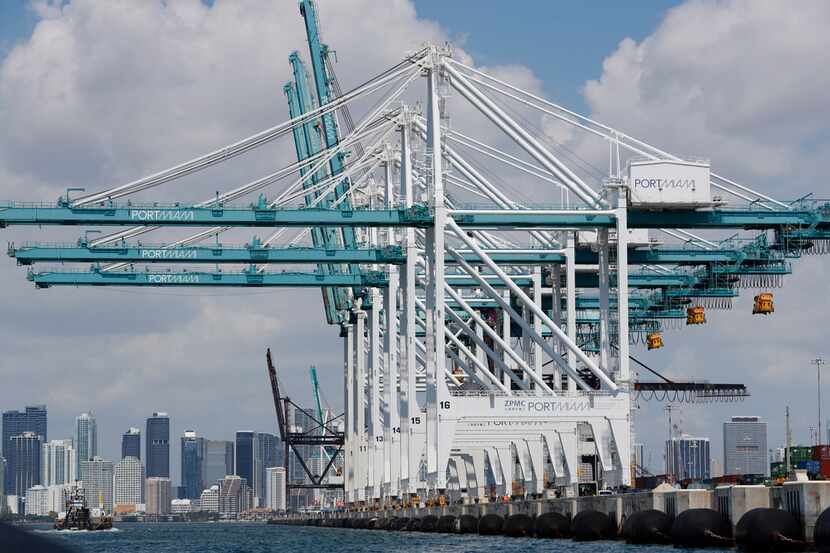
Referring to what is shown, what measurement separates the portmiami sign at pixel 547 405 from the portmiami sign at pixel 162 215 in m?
14.1

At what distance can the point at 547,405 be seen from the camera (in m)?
52.1

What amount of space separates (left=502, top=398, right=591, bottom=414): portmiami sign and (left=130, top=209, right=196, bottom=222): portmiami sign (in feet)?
46.3

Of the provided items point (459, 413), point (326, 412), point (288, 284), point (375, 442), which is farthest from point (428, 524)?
point (326, 412)

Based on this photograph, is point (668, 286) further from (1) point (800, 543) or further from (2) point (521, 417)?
(1) point (800, 543)

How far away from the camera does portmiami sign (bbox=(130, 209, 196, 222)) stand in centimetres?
5194

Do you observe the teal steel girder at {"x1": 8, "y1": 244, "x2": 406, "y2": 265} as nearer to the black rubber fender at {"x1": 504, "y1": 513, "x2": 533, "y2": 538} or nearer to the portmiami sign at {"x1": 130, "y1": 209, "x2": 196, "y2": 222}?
the portmiami sign at {"x1": 130, "y1": 209, "x2": 196, "y2": 222}

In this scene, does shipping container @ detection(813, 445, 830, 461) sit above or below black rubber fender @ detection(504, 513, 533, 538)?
above

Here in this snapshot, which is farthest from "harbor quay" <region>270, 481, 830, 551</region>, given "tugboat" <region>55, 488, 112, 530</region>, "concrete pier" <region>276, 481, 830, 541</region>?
"tugboat" <region>55, 488, 112, 530</region>

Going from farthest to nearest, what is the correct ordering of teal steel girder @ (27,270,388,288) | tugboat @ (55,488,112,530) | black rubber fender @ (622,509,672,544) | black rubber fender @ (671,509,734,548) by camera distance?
tugboat @ (55,488,112,530) → teal steel girder @ (27,270,388,288) → black rubber fender @ (622,509,672,544) → black rubber fender @ (671,509,734,548)

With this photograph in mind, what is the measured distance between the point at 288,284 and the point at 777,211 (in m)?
23.0

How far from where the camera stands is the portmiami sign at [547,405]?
51.7 metres

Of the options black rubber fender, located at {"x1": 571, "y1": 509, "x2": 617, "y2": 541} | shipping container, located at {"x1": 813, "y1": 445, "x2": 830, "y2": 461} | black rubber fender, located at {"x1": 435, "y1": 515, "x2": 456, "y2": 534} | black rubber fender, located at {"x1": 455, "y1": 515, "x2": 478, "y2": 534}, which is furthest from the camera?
shipping container, located at {"x1": 813, "y1": 445, "x2": 830, "y2": 461}

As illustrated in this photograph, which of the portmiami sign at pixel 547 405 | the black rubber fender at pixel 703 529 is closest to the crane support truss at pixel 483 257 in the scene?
the portmiami sign at pixel 547 405

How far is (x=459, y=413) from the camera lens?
5134 centimetres
